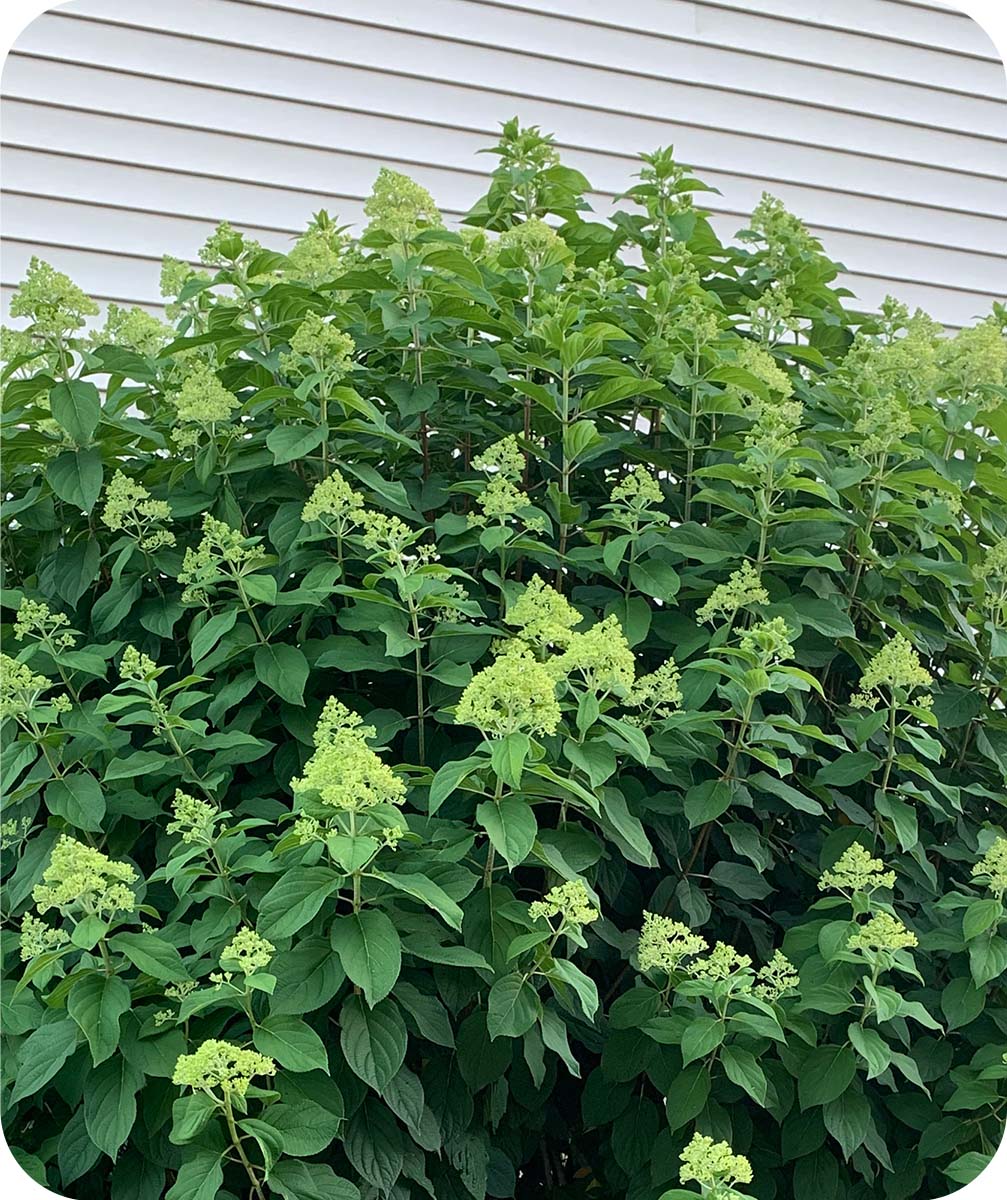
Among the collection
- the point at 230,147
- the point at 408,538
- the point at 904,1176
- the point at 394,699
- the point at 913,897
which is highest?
the point at 230,147

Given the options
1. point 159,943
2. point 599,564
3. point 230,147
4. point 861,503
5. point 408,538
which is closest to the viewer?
point 159,943

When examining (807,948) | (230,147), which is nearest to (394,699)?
(807,948)

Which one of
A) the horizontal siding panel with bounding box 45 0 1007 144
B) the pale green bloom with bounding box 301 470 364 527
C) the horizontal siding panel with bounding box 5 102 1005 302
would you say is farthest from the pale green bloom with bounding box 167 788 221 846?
the horizontal siding panel with bounding box 45 0 1007 144

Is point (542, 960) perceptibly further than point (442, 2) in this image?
No

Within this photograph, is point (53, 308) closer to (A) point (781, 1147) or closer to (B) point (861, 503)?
(B) point (861, 503)

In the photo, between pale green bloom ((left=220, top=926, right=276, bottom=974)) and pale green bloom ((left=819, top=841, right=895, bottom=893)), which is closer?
pale green bloom ((left=220, top=926, right=276, bottom=974))

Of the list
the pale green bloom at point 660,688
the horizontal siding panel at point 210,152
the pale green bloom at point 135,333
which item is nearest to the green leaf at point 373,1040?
the pale green bloom at point 660,688

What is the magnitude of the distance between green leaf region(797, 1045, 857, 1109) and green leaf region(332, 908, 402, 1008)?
2.01 ft

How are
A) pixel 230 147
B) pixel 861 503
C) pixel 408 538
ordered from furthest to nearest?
1. pixel 230 147
2. pixel 861 503
3. pixel 408 538

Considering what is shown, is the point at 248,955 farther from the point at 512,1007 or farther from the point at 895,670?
the point at 895,670

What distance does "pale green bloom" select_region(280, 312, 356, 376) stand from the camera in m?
1.73

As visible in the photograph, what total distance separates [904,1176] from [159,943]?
3.70 feet

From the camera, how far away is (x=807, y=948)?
1.71 meters

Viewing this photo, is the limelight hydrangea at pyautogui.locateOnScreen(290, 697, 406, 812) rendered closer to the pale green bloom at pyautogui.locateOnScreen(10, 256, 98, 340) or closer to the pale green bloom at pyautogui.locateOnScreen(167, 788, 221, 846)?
the pale green bloom at pyautogui.locateOnScreen(167, 788, 221, 846)
